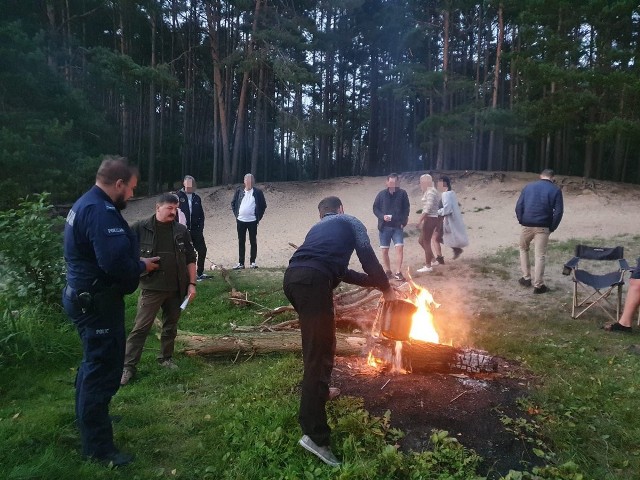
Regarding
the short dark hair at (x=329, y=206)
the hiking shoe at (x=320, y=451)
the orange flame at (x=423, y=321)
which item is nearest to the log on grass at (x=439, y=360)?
the orange flame at (x=423, y=321)

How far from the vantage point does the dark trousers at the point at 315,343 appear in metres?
2.93

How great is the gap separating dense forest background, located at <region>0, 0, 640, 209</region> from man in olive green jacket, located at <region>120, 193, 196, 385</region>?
11.8 meters

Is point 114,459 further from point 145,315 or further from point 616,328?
point 616,328

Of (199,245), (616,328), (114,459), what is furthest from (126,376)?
(616,328)

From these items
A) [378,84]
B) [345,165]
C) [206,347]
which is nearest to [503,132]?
[378,84]

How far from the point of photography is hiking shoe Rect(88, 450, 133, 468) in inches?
113

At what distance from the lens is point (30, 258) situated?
511cm

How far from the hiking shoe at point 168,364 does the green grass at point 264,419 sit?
0.27ft

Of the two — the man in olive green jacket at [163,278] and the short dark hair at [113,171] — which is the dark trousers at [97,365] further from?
the man in olive green jacket at [163,278]

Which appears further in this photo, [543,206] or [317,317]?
[543,206]

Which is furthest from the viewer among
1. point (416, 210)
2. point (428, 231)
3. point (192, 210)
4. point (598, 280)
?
point (416, 210)

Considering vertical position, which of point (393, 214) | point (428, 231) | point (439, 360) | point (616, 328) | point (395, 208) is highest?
point (395, 208)

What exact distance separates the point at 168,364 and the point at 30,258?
2.20 m

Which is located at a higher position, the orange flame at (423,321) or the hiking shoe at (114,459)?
the orange flame at (423,321)
